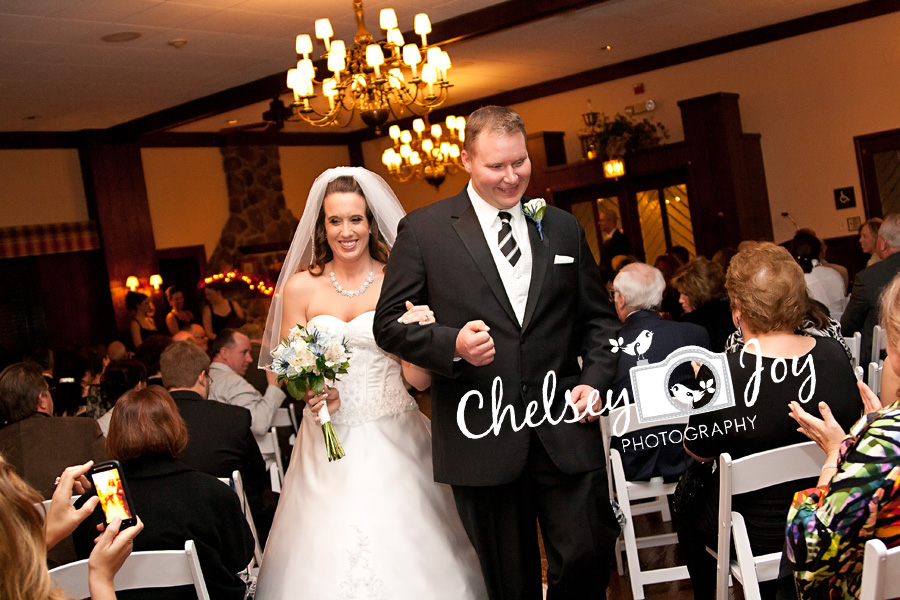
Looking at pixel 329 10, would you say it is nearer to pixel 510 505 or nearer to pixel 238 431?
pixel 238 431

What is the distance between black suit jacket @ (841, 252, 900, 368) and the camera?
5.14 meters

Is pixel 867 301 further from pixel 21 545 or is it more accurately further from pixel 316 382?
pixel 21 545

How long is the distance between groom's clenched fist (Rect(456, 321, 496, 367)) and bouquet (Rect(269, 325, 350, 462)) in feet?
2.33

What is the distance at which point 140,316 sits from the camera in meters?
11.2

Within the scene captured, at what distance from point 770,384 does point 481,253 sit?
871 mm

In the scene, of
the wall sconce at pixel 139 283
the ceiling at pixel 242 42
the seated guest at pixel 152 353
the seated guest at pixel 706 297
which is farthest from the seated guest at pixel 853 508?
the wall sconce at pixel 139 283

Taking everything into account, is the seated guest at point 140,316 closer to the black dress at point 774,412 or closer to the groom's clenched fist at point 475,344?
the groom's clenched fist at point 475,344

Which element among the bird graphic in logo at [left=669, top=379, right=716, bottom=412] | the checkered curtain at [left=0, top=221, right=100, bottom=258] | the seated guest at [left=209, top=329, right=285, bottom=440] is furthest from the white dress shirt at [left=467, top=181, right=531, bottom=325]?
the checkered curtain at [left=0, top=221, right=100, bottom=258]

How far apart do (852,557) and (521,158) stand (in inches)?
50.3

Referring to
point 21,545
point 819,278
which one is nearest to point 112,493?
point 21,545

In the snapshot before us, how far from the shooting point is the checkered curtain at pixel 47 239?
1107cm

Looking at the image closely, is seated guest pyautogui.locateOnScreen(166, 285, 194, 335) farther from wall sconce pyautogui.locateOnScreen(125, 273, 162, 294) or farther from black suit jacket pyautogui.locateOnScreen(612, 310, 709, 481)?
black suit jacket pyautogui.locateOnScreen(612, 310, 709, 481)

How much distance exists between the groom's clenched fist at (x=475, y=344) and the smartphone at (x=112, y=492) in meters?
0.88

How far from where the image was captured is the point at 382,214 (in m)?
3.42
